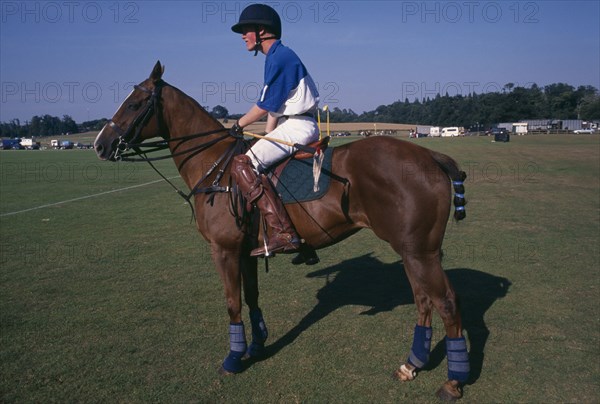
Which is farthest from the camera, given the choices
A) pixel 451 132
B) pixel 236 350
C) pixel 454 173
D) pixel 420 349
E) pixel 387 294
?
pixel 451 132

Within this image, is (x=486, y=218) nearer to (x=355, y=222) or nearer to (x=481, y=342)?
(x=481, y=342)

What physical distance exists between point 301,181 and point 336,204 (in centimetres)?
46

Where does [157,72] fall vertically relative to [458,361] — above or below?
above

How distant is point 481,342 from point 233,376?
2.96m

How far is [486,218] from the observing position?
13367mm

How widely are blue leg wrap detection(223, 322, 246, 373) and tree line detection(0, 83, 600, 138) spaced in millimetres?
113429

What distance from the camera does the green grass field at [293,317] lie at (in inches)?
185

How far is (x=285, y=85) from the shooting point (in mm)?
4945

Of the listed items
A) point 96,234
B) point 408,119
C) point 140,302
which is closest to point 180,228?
point 96,234

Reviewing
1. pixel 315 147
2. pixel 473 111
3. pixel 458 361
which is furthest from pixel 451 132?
pixel 458 361

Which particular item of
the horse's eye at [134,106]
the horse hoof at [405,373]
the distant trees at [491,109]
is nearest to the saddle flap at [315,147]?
the horse's eye at [134,106]

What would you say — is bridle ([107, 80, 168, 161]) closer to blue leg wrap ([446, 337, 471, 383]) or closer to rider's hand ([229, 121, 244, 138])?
rider's hand ([229, 121, 244, 138])

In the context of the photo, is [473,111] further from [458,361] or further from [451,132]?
[458,361]

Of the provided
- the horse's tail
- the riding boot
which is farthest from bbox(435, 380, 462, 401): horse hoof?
the riding boot
